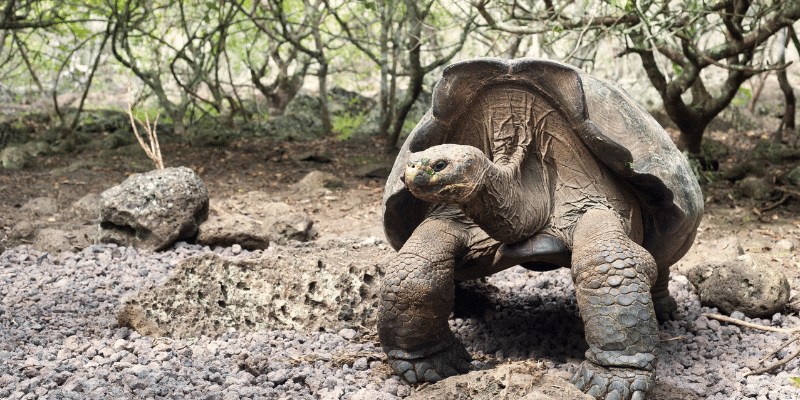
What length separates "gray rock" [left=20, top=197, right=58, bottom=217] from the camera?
589 cm

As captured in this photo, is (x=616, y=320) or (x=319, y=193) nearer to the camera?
(x=616, y=320)

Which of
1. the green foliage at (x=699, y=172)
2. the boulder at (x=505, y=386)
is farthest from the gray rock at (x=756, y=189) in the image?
the boulder at (x=505, y=386)

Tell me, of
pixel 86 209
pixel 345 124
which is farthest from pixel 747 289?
pixel 345 124

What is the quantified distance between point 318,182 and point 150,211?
280 cm

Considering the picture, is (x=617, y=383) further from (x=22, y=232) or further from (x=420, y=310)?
(x=22, y=232)

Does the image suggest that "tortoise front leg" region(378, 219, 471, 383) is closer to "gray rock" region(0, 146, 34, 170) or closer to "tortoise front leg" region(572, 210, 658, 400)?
"tortoise front leg" region(572, 210, 658, 400)

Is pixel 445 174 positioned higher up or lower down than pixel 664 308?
higher up

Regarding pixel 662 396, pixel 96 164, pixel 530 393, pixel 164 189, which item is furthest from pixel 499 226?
pixel 96 164

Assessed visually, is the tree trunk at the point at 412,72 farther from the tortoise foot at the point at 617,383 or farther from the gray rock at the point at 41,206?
the tortoise foot at the point at 617,383

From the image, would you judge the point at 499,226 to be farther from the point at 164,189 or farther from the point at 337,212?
the point at 337,212

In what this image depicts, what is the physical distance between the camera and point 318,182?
7.37 m

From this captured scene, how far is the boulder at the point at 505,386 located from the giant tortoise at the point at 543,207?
15 centimetres

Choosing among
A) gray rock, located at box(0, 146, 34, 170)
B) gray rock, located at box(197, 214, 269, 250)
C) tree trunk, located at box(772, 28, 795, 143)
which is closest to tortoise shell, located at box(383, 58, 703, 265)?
gray rock, located at box(197, 214, 269, 250)

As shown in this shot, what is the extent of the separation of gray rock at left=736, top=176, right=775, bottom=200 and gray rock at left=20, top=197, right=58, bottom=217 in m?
6.62
